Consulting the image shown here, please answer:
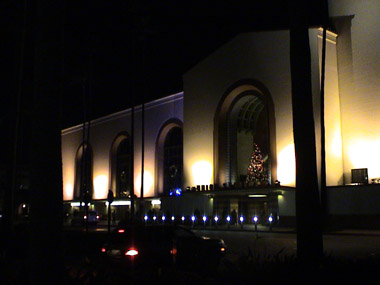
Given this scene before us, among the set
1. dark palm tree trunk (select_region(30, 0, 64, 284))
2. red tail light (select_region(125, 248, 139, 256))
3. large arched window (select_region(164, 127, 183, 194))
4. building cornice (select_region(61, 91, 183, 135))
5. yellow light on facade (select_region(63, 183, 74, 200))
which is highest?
building cornice (select_region(61, 91, 183, 135))

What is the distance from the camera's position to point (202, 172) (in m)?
44.8

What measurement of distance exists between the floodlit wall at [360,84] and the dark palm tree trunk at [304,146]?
27962 mm

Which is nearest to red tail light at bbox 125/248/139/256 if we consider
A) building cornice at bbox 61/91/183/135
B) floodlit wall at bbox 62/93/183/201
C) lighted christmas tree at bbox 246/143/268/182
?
lighted christmas tree at bbox 246/143/268/182

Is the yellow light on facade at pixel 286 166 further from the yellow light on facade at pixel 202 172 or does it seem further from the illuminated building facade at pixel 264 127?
the yellow light on facade at pixel 202 172

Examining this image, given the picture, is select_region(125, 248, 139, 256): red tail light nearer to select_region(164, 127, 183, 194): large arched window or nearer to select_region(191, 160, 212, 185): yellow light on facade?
select_region(191, 160, 212, 185): yellow light on facade

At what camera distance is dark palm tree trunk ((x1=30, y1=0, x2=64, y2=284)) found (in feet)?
21.6

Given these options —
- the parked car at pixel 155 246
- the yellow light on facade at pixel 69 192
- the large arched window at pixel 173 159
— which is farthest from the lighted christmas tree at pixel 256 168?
the yellow light on facade at pixel 69 192

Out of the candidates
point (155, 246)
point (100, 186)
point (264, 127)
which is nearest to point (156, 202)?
point (100, 186)

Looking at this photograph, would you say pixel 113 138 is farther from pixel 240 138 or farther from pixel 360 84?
pixel 360 84

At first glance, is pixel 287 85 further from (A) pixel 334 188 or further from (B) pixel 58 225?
(B) pixel 58 225

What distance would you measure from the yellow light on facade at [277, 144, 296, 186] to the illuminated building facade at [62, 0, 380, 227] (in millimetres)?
77

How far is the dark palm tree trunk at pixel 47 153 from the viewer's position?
21.6ft

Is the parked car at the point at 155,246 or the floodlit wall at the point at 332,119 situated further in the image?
the floodlit wall at the point at 332,119

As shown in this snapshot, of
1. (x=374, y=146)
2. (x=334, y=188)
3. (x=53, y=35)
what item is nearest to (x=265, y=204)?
(x=334, y=188)
